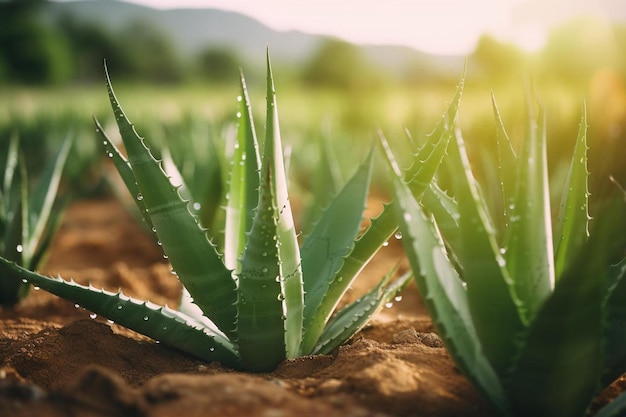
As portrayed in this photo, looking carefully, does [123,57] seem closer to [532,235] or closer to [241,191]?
[241,191]

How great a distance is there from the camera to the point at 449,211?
164 centimetres

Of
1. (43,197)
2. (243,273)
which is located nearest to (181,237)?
(243,273)

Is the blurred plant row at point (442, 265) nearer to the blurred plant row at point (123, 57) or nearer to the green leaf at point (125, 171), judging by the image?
the green leaf at point (125, 171)

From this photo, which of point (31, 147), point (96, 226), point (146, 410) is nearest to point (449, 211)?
point (146, 410)

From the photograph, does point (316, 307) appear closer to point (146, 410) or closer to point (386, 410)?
point (386, 410)

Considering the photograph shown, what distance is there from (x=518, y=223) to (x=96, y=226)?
4.45 m

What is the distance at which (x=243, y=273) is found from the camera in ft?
4.90

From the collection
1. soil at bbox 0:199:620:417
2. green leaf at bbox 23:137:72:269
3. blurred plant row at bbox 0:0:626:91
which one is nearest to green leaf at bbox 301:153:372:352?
soil at bbox 0:199:620:417

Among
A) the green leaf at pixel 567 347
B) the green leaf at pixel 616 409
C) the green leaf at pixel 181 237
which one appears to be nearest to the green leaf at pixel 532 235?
the green leaf at pixel 567 347

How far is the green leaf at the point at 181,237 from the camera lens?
1.59 metres

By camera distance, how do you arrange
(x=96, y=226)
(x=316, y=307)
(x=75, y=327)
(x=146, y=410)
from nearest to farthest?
(x=146, y=410), (x=316, y=307), (x=75, y=327), (x=96, y=226)

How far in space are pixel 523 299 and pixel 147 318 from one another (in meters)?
0.90

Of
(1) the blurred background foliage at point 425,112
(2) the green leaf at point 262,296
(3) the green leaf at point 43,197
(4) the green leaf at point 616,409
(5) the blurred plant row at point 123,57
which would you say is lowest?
(4) the green leaf at point 616,409

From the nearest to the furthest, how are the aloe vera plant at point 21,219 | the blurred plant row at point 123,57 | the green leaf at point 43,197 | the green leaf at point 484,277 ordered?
the green leaf at point 484,277 < the aloe vera plant at point 21,219 < the green leaf at point 43,197 < the blurred plant row at point 123,57
